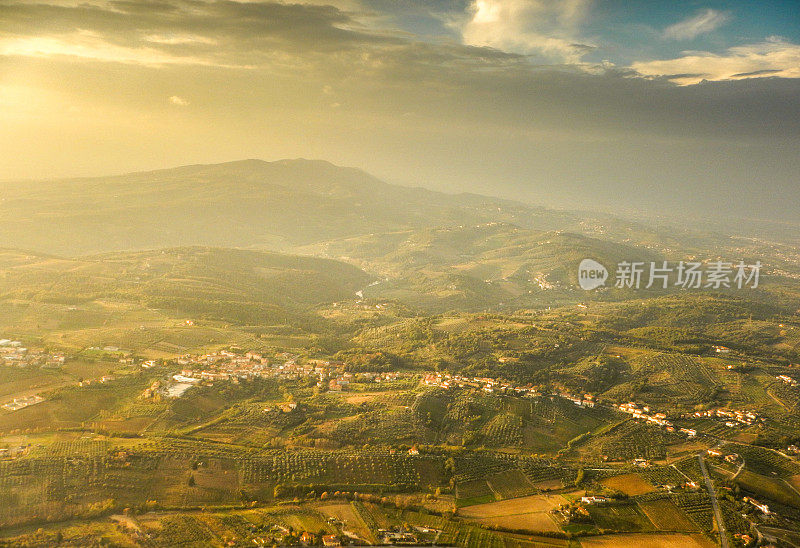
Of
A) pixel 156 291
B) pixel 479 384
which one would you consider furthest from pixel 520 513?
pixel 156 291

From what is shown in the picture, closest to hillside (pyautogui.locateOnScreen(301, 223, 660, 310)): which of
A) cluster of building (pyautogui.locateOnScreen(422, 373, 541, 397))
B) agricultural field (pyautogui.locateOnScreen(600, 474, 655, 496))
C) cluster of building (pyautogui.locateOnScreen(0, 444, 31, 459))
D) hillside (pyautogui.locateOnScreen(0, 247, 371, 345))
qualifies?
hillside (pyautogui.locateOnScreen(0, 247, 371, 345))

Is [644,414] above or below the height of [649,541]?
above

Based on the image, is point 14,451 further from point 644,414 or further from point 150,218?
point 150,218

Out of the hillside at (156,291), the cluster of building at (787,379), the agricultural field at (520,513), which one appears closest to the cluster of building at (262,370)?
the hillside at (156,291)

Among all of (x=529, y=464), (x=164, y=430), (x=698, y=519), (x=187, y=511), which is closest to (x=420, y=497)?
(x=529, y=464)

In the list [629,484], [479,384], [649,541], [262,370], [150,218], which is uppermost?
[150,218]

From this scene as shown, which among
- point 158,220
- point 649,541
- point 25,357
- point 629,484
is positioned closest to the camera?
point 649,541

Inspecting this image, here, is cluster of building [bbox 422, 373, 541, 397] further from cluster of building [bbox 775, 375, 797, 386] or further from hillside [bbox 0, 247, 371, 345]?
cluster of building [bbox 775, 375, 797, 386]

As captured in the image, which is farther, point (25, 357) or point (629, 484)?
point (25, 357)
